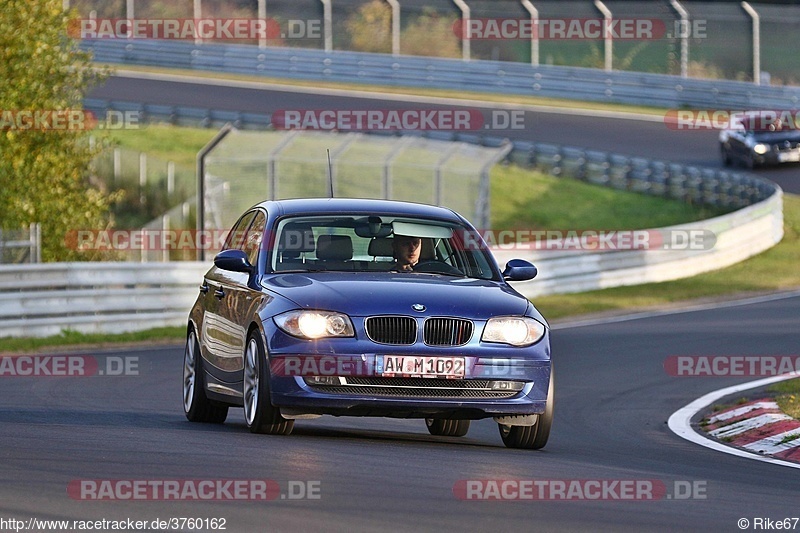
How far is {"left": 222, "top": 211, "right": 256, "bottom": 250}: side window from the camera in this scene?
1150 centimetres

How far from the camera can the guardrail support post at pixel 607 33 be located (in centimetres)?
4322

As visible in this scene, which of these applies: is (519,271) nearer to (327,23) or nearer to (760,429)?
(760,429)

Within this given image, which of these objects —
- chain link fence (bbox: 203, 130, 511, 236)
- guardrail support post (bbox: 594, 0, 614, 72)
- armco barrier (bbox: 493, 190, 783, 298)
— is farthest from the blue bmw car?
guardrail support post (bbox: 594, 0, 614, 72)

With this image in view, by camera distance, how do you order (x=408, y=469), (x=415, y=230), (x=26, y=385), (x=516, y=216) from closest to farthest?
(x=408, y=469), (x=415, y=230), (x=26, y=385), (x=516, y=216)

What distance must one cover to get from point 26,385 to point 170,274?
6.53 metres

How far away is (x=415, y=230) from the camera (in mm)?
11062

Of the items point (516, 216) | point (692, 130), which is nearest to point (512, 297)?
point (516, 216)

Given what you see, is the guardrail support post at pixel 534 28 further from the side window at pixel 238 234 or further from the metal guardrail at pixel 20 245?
the side window at pixel 238 234

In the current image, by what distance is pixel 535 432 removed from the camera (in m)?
9.97

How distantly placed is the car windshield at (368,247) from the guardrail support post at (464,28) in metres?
34.6

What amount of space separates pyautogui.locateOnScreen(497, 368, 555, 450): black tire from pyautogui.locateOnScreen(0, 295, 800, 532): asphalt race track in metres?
0.10

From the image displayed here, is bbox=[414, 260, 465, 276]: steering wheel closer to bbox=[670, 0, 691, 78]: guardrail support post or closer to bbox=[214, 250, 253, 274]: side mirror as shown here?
bbox=[214, 250, 253, 274]: side mirror

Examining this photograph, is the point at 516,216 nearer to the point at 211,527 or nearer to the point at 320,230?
the point at 320,230

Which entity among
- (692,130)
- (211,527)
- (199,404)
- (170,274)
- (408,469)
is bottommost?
(692,130)
